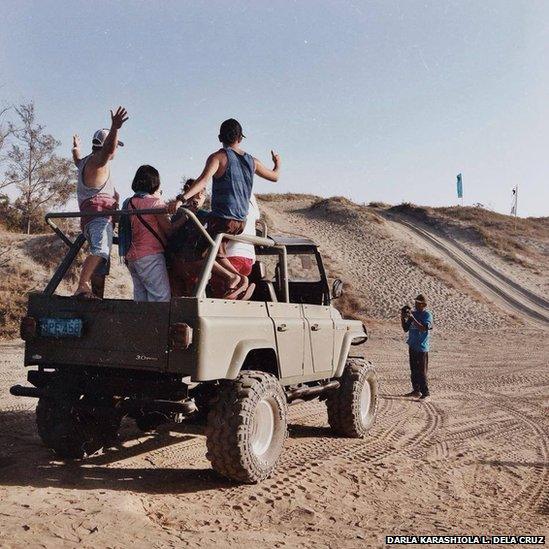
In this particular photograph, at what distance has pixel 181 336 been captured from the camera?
463 cm

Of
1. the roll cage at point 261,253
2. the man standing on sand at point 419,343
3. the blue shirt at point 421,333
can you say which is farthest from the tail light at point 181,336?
the blue shirt at point 421,333

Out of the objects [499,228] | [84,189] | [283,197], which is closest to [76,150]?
[84,189]

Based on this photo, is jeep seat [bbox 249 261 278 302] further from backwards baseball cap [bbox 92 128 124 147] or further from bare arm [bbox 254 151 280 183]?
backwards baseball cap [bbox 92 128 124 147]

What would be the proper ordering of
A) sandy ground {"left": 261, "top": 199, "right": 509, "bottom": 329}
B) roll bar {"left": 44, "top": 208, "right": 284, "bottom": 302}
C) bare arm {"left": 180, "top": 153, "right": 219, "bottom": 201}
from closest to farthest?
roll bar {"left": 44, "top": 208, "right": 284, "bottom": 302} → bare arm {"left": 180, "top": 153, "right": 219, "bottom": 201} → sandy ground {"left": 261, "top": 199, "right": 509, "bottom": 329}

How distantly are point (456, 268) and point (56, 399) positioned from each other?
3520cm

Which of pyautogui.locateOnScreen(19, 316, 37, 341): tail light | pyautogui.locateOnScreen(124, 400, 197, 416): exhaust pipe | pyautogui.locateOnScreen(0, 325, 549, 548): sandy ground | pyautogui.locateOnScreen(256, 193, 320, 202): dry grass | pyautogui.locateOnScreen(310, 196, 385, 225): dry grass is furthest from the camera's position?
pyautogui.locateOnScreen(256, 193, 320, 202): dry grass

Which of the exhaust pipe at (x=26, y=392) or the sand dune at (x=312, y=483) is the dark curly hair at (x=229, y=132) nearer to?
the exhaust pipe at (x=26, y=392)

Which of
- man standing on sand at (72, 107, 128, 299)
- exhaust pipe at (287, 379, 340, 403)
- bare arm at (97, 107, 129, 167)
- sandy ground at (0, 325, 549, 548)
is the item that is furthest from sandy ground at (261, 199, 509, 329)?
bare arm at (97, 107, 129, 167)

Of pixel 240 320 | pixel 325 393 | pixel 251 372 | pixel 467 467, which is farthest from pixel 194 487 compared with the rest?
pixel 467 467

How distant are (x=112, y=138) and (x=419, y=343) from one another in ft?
23.6

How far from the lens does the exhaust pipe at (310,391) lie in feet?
19.9

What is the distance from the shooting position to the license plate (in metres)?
5.17

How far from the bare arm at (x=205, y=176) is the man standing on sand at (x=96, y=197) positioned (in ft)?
2.56

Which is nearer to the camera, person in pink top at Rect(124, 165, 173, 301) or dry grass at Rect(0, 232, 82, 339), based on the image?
person in pink top at Rect(124, 165, 173, 301)
